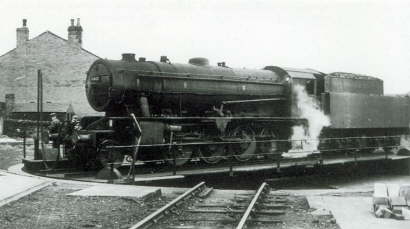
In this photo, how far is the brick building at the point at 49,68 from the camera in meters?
34.1

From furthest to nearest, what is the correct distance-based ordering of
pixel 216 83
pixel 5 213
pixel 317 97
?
pixel 317 97 → pixel 216 83 → pixel 5 213

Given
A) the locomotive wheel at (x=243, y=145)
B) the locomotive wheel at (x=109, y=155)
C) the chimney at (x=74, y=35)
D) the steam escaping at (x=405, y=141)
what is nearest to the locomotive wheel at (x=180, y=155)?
the locomotive wheel at (x=109, y=155)

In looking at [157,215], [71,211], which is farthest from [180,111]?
[157,215]

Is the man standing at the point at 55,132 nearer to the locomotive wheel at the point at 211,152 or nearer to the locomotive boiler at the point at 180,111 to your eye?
the locomotive boiler at the point at 180,111

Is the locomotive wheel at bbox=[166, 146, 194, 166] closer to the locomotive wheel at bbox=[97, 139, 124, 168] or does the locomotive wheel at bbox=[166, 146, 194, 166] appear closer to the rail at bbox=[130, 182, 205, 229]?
the locomotive wheel at bbox=[97, 139, 124, 168]

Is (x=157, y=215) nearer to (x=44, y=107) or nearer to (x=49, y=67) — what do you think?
(x=44, y=107)

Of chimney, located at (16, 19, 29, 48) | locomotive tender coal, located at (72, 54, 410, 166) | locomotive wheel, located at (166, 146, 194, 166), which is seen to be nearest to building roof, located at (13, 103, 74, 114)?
chimney, located at (16, 19, 29, 48)

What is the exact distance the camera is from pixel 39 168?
42.4ft

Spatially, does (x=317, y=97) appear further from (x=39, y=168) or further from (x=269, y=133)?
(x=39, y=168)

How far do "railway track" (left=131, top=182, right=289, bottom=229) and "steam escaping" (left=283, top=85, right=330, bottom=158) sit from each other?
22.4 ft

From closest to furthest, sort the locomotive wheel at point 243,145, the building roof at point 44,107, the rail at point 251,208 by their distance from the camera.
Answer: the rail at point 251,208
the locomotive wheel at point 243,145
the building roof at point 44,107

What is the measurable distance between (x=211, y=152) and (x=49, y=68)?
2348 cm

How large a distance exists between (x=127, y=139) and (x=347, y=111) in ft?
27.3

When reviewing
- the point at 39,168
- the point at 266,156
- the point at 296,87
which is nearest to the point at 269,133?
the point at 266,156
